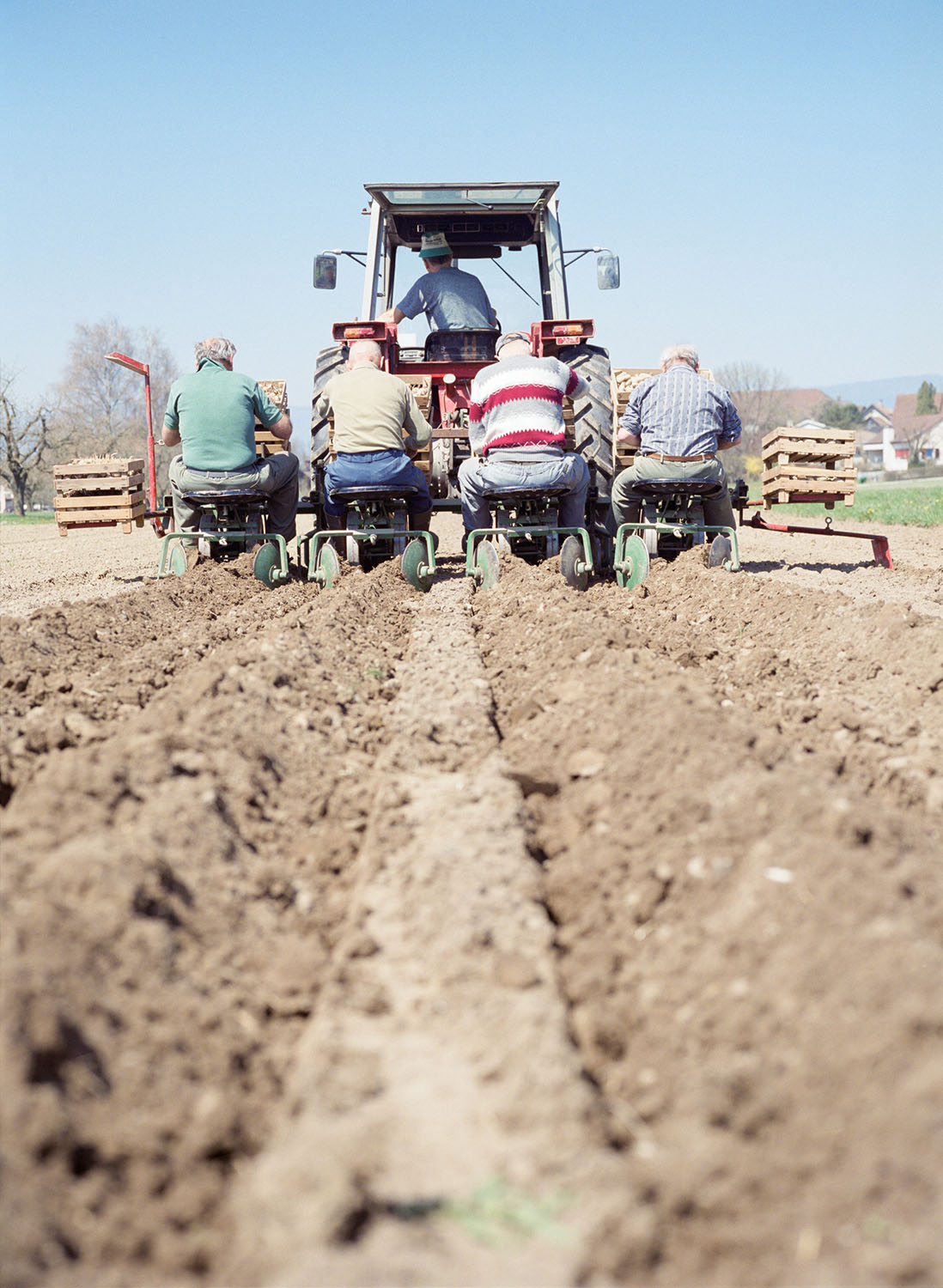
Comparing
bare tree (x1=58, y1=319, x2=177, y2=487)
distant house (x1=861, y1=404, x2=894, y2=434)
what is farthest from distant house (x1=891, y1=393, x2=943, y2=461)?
bare tree (x1=58, y1=319, x2=177, y2=487)

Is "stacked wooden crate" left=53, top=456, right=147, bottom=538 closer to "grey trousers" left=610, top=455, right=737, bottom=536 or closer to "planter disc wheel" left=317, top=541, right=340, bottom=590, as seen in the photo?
"planter disc wheel" left=317, top=541, right=340, bottom=590

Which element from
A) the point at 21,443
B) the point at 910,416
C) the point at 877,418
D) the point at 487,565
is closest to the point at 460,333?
the point at 487,565

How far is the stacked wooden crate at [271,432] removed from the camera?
8.06 metres

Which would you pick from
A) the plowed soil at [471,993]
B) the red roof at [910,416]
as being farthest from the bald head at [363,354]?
the red roof at [910,416]

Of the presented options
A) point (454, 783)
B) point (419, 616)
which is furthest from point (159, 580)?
point (454, 783)

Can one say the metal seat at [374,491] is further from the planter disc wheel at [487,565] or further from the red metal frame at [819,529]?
the red metal frame at [819,529]

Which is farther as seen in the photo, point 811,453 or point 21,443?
point 21,443

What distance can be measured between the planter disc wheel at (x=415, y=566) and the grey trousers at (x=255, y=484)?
1088 mm

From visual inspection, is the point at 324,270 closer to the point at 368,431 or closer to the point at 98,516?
the point at 368,431

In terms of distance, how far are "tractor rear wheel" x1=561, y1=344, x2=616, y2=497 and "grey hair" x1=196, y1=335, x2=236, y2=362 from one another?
8.28ft

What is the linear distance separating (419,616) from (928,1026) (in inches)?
184

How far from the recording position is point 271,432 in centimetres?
791

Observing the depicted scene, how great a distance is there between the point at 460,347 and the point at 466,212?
1.09 meters

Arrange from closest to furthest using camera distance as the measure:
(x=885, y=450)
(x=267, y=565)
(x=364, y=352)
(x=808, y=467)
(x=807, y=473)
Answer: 1. (x=364, y=352)
2. (x=267, y=565)
3. (x=807, y=473)
4. (x=808, y=467)
5. (x=885, y=450)
